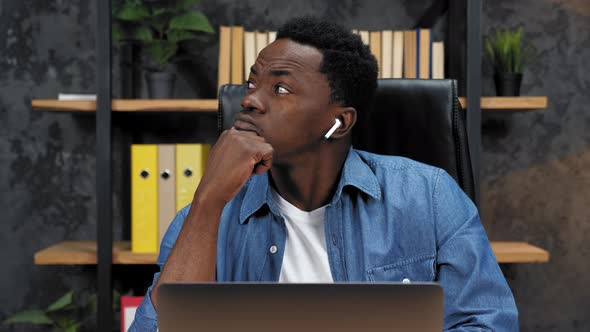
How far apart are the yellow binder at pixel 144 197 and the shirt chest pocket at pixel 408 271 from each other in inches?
40.7

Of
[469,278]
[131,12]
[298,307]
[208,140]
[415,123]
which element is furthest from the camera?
[208,140]

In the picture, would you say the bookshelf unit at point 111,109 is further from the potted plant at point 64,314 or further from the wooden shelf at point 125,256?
the potted plant at point 64,314

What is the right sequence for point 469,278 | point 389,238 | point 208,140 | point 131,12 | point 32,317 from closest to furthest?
1. point 469,278
2. point 389,238
3. point 131,12
4. point 32,317
5. point 208,140

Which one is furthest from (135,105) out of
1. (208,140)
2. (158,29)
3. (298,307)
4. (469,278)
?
(298,307)

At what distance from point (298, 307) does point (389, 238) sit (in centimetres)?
55

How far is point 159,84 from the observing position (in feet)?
6.68

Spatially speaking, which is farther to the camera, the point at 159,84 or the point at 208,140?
the point at 208,140

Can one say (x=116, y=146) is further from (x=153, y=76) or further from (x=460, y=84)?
(x=460, y=84)

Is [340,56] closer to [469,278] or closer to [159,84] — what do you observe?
[469,278]

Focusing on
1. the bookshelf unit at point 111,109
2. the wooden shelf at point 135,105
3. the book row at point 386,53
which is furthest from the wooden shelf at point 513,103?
the wooden shelf at point 135,105

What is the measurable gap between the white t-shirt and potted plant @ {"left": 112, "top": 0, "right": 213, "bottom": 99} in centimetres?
103

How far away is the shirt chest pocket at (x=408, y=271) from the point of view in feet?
3.31

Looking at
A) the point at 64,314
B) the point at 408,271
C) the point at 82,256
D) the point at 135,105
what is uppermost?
the point at 135,105

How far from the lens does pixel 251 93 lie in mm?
1028
